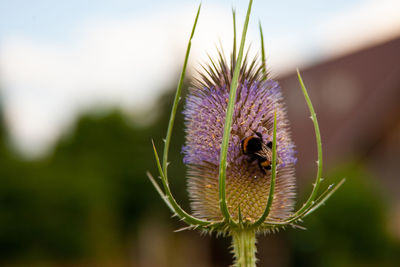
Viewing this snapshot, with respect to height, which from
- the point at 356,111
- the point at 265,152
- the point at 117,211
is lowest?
the point at 265,152

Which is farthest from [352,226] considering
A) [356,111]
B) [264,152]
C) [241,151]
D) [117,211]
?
[117,211]

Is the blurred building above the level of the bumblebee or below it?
above

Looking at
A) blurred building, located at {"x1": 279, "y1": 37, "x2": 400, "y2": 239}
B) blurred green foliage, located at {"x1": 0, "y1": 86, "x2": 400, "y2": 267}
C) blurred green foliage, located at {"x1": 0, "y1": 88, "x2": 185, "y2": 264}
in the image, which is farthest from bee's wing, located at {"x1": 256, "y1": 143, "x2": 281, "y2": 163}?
blurred green foliage, located at {"x1": 0, "y1": 88, "x2": 185, "y2": 264}

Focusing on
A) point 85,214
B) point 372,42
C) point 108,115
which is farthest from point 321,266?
point 108,115

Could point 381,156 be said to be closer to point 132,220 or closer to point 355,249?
point 355,249

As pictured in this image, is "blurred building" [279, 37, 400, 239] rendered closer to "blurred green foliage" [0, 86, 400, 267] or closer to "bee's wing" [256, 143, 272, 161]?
"blurred green foliage" [0, 86, 400, 267]

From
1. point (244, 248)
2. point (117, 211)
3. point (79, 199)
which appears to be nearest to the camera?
point (244, 248)

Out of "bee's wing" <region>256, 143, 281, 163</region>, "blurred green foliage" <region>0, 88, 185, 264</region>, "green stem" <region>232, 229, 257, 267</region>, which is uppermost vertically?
"blurred green foliage" <region>0, 88, 185, 264</region>

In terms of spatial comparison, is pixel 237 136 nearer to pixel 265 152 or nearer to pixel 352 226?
pixel 265 152
